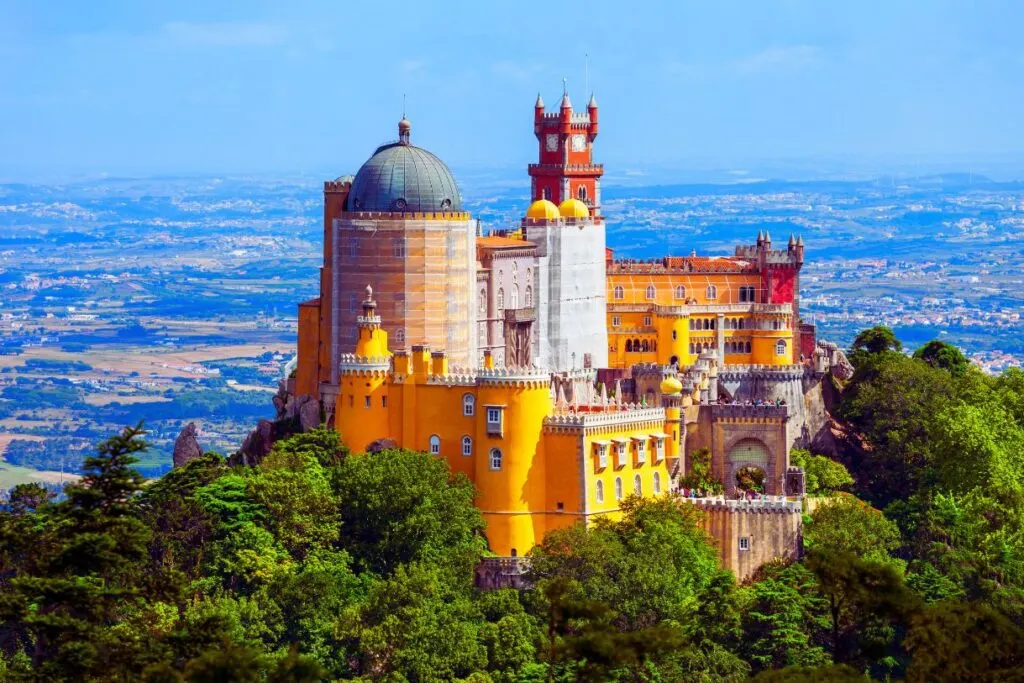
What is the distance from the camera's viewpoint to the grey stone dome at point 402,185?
125375mm

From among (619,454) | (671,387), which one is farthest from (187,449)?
(619,454)

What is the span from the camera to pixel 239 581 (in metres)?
112

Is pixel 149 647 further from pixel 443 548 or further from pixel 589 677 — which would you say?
pixel 443 548

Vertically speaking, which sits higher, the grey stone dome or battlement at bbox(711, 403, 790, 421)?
the grey stone dome

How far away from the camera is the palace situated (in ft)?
381

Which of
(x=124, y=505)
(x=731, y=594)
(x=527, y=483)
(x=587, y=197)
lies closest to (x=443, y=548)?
(x=527, y=483)

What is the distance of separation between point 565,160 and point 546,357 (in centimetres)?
2585

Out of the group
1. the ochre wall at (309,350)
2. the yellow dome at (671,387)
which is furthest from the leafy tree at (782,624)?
the ochre wall at (309,350)

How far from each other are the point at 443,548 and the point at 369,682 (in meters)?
9.53

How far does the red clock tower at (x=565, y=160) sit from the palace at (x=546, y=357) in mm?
10365

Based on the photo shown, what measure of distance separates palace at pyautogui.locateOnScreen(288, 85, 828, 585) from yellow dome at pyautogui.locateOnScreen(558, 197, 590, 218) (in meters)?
0.14

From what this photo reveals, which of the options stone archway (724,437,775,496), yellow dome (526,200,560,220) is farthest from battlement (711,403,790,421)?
yellow dome (526,200,560,220)

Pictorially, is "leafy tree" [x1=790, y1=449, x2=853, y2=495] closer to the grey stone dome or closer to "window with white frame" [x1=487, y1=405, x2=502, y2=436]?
"window with white frame" [x1=487, y1=405, x2=502, y2=436]

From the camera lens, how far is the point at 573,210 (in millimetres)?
141875
